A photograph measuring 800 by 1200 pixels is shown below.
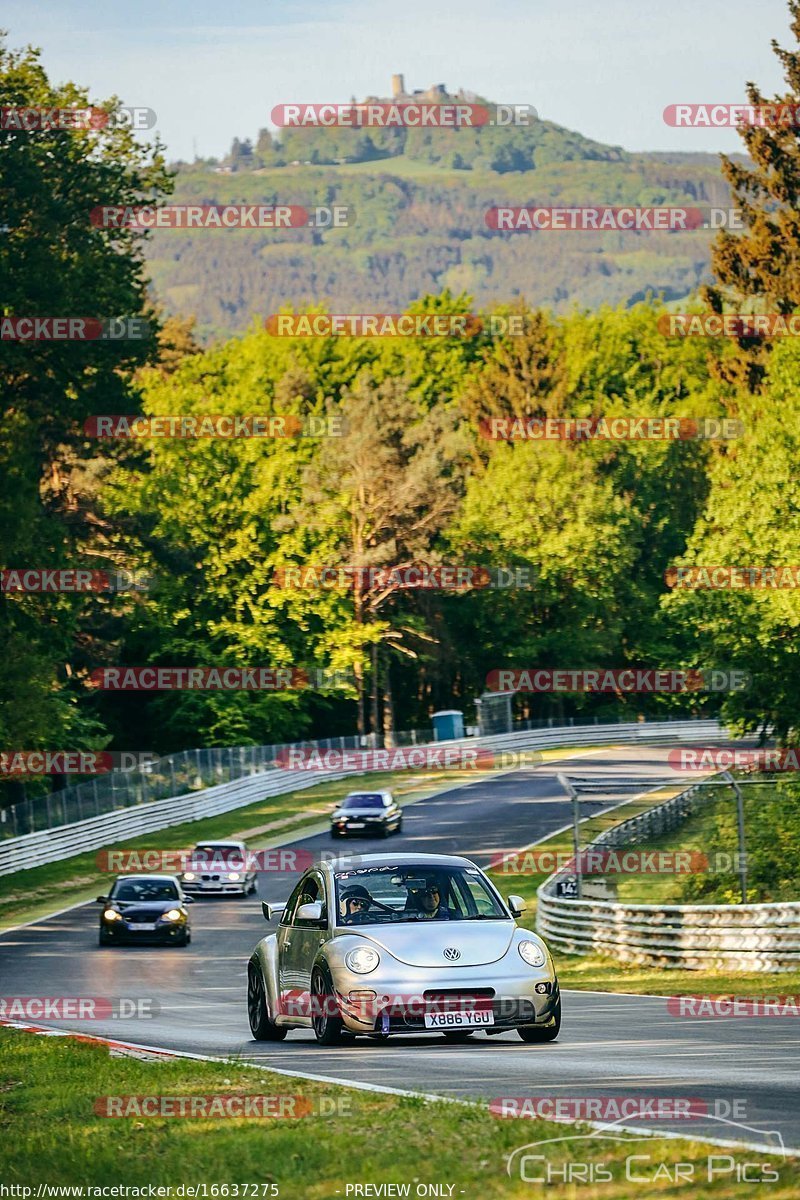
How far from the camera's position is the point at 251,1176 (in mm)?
8492

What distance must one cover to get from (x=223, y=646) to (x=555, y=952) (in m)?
49.6

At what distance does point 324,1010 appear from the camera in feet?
45.2

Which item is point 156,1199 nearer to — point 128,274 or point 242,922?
point 242,922

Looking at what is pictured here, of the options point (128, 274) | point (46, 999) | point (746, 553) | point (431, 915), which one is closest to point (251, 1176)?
point (431, 915)

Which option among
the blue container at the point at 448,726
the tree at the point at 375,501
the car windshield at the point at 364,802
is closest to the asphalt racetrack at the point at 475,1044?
the car windshield at the point at 364,802

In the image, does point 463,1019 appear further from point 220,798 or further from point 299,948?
point 220,798

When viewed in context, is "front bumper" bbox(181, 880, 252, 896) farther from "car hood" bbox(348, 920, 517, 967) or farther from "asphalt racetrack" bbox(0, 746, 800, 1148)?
"car hood" bbox(348, 920, 517, 967)

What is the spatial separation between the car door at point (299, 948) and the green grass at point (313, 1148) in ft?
7.96

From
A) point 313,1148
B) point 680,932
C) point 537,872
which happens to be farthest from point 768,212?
point 313,1148

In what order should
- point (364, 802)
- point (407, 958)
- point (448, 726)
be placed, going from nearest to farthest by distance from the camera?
point (407, 958)
point (364, 802)
point (448, 726)

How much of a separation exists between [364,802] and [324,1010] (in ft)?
123

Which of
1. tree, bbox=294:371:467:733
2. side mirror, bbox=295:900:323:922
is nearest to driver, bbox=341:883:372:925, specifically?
side mirror, bbox=295:900:323:922

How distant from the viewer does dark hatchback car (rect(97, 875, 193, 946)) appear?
3284 centimetres

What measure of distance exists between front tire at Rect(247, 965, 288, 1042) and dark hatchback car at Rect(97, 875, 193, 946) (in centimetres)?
1732
